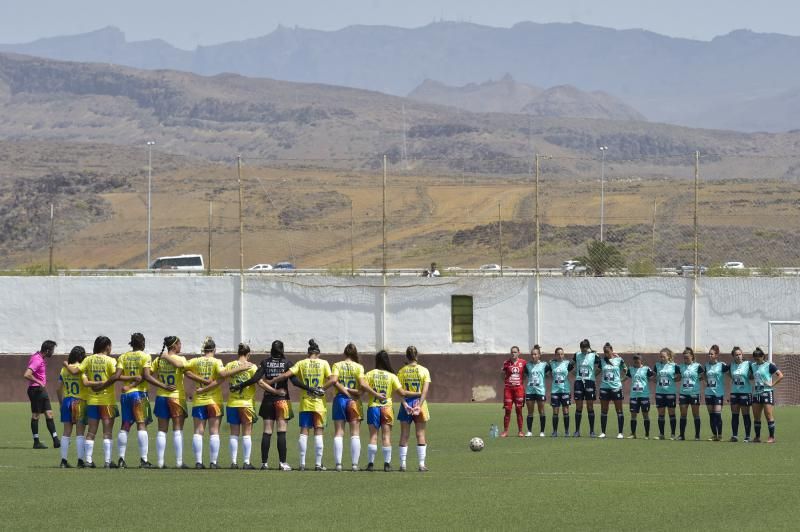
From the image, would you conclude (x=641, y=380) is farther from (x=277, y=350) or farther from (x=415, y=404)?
(x=277, y=350)

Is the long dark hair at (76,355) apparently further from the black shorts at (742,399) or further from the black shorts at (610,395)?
the black shorts at (742,399)

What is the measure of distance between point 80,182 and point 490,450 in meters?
101

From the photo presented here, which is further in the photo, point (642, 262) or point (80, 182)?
point (80, 182)

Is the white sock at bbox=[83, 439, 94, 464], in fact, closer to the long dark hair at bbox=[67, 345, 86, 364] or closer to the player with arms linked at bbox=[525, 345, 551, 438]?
the long dark hair at bbox=[67, 345, 86, 364]

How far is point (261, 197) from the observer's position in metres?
106

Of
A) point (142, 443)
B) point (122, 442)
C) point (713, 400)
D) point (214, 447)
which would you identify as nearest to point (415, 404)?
point (214, 447)

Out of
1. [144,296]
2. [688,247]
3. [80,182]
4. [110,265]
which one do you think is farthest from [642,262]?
[80,182]

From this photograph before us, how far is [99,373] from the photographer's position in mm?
22844

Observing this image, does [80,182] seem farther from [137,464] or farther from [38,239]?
[137,464]

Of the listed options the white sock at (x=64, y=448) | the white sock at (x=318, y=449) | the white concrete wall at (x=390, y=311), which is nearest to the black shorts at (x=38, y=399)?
the white sock at (x=64, y=448)

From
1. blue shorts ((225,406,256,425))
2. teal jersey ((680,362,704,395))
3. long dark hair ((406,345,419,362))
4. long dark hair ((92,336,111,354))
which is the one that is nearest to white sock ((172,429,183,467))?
blue shorts ((225,406,256,425))

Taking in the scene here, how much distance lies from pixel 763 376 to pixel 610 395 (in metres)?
3.21

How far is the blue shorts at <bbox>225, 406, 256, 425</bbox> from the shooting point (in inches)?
896

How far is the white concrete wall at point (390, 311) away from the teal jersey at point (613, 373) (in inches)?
543
